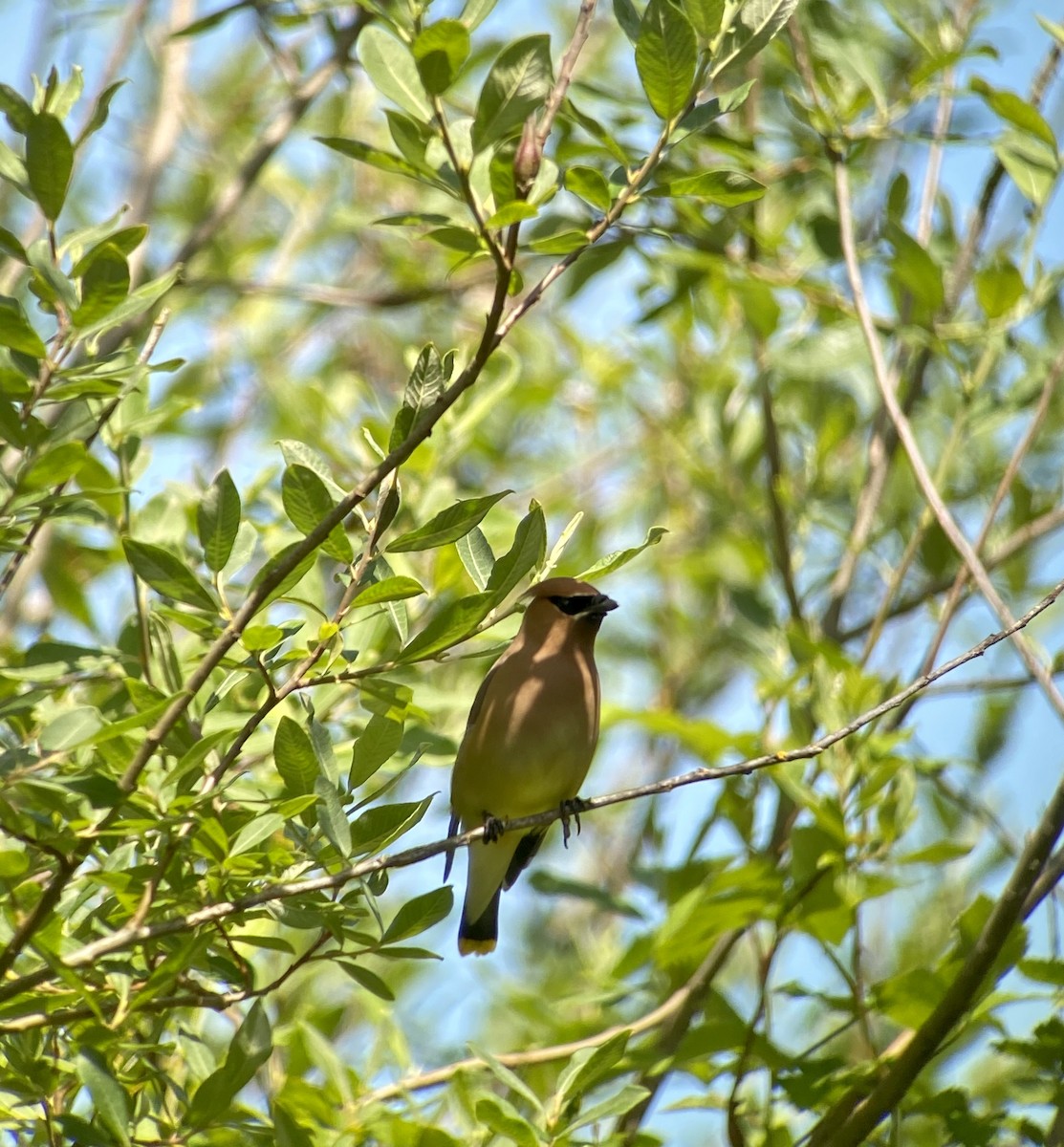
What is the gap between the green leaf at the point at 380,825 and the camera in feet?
9.53

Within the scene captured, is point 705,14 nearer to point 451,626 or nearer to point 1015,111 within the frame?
point 451,626

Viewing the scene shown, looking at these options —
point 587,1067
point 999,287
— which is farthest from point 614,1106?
point 999,287

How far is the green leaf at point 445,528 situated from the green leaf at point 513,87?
0.64m

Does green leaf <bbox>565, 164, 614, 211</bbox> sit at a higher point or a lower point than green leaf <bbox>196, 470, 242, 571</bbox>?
higher

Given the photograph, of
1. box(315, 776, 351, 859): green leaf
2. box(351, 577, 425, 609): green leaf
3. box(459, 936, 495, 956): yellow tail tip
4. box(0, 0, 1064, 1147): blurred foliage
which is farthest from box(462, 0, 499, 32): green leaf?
box(459, 936, 495, 956): yellow tail tip

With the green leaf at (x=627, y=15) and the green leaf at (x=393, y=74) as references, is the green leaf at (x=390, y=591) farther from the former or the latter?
the green leaf at (x=627, y=15)

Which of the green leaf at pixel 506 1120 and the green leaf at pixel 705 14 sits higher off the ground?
the green leaf at pixel 705 14

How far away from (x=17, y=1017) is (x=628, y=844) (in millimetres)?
4741

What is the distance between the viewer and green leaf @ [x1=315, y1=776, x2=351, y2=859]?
278 centimetres

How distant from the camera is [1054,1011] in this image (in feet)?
12.7

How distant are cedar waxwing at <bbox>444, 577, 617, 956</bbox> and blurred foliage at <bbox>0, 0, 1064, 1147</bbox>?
0.58 feet

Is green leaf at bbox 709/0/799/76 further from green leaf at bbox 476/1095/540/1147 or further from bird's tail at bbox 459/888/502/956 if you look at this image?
bird's tail at bbox 459/888/502/956

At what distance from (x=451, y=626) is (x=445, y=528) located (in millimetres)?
190

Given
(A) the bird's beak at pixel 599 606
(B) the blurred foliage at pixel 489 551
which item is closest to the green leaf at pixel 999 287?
(B) the blurred foliage at pixel 489 551
